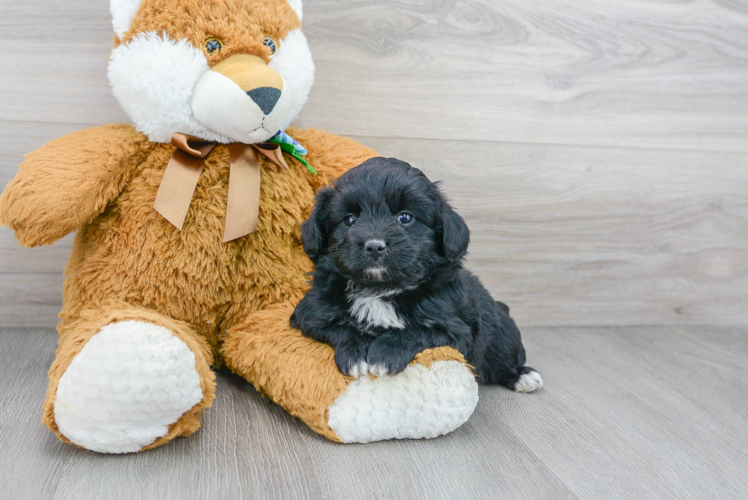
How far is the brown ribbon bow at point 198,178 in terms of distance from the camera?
133cm

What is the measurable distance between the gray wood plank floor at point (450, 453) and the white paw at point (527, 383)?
33mm

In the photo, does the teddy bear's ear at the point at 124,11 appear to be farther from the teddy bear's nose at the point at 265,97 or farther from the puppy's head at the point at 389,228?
the puppy's head at the point at 389,228

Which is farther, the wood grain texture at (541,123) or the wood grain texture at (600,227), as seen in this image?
the wood grain texture at (600,227)

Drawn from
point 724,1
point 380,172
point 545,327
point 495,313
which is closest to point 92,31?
point 380,172

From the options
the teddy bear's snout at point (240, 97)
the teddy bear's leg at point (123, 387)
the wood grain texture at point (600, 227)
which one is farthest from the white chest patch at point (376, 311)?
the wood grain texture at point (600, 227)

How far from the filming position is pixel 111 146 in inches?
53.2

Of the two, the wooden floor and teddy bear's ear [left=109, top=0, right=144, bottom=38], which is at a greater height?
teddy bear's ear [left=109, top=0, right=144, bottom=38]

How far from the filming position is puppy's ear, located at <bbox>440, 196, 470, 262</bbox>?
120 centimetres

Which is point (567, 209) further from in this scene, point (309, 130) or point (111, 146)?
point (111, 146)

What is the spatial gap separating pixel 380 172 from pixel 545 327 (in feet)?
3.99

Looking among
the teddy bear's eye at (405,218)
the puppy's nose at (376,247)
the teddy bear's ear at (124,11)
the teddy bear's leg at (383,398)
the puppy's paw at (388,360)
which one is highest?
the teddy bear's ear at (124,11)

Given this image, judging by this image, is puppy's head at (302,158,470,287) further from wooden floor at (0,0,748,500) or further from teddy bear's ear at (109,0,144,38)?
teddy bear's ear at (109,0,144,38)

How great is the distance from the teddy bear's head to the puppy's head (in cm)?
28

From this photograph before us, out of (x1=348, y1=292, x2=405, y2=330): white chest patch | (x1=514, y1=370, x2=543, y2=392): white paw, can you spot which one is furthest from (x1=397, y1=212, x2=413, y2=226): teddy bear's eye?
(x1=514, y1=370, x2=543, y2=392): white paw
